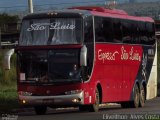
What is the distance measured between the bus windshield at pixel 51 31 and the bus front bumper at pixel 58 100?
195 centimetres

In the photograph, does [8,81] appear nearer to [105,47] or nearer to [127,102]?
[127,102]

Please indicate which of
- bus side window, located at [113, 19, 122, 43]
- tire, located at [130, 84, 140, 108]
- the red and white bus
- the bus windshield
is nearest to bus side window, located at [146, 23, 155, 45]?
tire, located at [130, 84, 140, 108]

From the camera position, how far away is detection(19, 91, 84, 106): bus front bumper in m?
25.1

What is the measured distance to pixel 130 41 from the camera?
3008cm

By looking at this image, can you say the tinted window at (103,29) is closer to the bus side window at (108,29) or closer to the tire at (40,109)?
the bus side window at (108,29)

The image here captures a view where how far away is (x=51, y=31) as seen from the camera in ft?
84.5

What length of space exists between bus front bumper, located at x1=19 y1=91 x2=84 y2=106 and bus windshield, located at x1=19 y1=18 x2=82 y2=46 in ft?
6.39

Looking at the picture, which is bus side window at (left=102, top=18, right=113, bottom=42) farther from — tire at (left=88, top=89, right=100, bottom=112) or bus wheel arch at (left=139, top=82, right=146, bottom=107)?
bus wheel arch at (left=139, top=82, right=146, bottom=107)

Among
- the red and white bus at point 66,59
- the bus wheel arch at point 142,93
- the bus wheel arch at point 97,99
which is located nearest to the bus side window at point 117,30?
the red and white bus at point 66,59

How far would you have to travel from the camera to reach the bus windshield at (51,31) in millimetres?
25466

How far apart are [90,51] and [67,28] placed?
120 centimetres

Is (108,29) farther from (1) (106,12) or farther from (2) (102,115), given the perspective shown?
(2) (102,115)

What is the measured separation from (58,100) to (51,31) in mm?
2578

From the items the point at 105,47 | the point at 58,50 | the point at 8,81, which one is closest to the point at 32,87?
the point at 58,50
